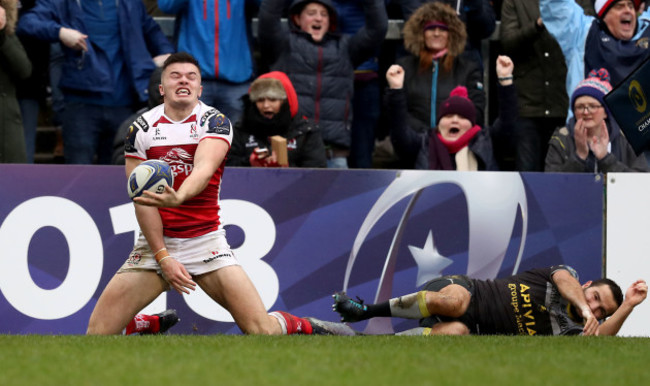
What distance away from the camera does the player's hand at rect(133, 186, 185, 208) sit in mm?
7234

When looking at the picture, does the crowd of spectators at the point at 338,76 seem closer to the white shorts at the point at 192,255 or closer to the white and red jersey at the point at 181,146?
the white and red jersey at the point at 181,146

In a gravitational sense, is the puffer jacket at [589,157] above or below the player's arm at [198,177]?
below

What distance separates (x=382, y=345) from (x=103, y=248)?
3358 mm

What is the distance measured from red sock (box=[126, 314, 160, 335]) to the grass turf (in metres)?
1.02

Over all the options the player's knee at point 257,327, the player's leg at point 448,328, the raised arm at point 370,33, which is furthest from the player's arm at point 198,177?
the raised arm at point 370,33

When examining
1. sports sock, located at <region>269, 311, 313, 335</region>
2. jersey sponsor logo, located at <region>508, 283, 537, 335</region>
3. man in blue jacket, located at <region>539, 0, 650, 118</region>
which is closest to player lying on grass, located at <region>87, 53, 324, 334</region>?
sports sock, located at <region>269, 311, 313, 335</region>

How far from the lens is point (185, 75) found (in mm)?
7941

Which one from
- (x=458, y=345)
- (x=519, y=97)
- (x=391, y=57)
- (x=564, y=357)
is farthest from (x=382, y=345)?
(x=391, y=57)

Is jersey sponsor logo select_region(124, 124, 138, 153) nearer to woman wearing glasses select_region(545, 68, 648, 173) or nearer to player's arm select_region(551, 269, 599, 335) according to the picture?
player's arm select_region(551, 269, 599, 335)

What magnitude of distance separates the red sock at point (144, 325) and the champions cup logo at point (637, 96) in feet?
14.5

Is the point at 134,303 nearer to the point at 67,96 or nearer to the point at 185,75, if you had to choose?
the point at 185,75

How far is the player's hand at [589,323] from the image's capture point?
28.3 ft

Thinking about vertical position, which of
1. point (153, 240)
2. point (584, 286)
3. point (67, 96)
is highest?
point (67, 96)

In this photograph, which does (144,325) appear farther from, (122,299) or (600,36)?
(600,36)
